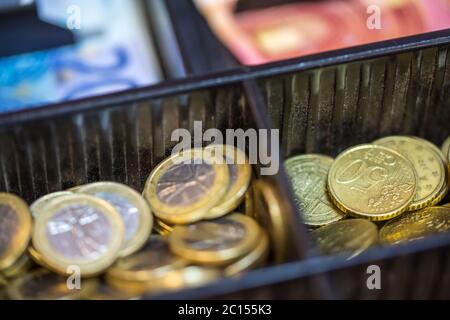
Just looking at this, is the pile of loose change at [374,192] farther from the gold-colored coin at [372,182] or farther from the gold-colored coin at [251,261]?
the gold-colored coin at [251,261]

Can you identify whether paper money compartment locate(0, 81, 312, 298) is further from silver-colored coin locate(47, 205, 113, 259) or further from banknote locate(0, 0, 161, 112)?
banknote locate(0, 0, 161, 112)

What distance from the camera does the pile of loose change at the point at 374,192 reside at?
4.56 feet

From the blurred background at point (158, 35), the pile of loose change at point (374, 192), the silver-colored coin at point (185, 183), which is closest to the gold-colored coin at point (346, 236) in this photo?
the pile of loose change at point (374, 192)

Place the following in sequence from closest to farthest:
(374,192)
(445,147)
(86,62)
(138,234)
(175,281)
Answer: (175,281)
(138,234)
(374,192)
(445,147)
(86,62)

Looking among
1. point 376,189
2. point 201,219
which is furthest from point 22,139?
point 376,189

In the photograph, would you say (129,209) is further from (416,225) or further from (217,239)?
(416,225)

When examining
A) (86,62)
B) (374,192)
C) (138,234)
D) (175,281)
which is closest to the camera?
(175,281)

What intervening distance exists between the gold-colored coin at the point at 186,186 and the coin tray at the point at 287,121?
60mm

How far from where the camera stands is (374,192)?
56.9 inches

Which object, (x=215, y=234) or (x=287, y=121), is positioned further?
(x=287, y=121)

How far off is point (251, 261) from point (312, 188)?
1.10ft

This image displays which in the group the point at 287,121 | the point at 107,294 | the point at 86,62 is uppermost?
the point at 86,62

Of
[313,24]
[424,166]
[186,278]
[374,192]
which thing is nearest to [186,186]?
[186,278]
